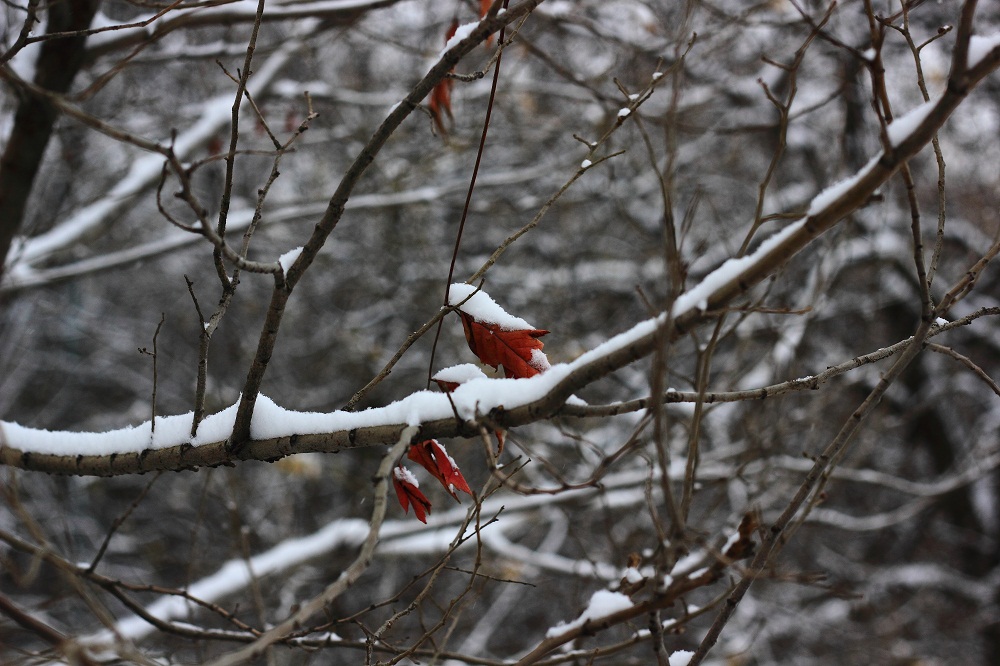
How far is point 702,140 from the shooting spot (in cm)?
625

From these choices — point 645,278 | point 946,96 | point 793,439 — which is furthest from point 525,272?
point 946,96

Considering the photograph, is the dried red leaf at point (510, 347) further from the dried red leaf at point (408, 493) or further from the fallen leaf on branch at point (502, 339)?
the dried red leaf at point (408, 493)

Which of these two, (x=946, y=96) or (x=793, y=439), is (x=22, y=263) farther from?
(x=793, y=439)

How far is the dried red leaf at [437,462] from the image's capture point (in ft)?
3.61

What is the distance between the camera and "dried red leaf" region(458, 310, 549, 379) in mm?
1156

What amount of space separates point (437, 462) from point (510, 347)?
0.23 m

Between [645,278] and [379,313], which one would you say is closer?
[645,278]

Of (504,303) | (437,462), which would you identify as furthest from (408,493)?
(504,303)

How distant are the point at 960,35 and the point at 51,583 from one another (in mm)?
7274

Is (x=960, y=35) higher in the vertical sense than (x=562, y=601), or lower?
lower

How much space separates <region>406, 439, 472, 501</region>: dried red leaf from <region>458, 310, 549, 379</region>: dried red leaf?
0.58 ft

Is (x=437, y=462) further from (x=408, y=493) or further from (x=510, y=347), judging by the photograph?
(x=510, y=347)

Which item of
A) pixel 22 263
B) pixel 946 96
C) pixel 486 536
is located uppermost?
pixel 22 263

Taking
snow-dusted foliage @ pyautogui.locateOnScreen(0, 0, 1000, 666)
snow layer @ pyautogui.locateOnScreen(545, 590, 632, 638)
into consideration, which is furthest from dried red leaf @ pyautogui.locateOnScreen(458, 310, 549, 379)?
snow-dusted foliage @ pyautogui.locateOnScreen(0, 0, 1000, 666)
